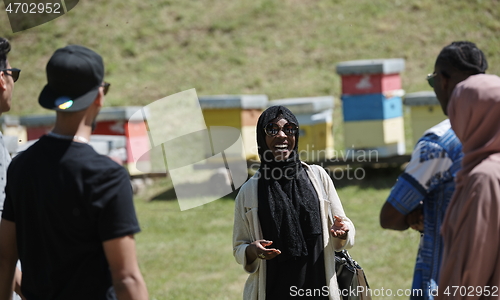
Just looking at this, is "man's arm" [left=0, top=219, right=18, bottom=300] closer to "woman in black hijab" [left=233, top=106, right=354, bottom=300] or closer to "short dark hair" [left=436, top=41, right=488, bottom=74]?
"woman in black hijab" [left=233, top=106, right=354, bottom=300]

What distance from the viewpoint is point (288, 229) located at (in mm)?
3016

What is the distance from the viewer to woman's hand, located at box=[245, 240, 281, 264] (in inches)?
113

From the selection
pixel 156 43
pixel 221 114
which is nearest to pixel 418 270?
pixel 221 114

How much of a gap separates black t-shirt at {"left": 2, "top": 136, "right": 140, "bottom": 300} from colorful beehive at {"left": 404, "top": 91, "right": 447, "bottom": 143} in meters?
6.92

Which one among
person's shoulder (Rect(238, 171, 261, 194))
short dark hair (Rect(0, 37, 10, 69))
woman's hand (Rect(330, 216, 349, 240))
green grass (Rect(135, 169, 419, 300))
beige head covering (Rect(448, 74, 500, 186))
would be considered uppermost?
A: short dark hair (Rect(0, 37, 10, 69))

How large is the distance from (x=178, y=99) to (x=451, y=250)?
11.6 metres

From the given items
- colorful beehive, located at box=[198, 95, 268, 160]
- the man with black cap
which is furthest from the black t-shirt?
colorful beehive, located at box=[198, 95, 268, 160]

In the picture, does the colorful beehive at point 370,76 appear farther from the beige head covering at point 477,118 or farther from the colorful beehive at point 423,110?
the beige head covering at point 477,118

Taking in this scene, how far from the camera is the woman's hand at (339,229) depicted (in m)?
2.96

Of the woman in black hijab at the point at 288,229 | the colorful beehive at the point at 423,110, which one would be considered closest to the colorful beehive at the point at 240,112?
the colorful beehive at the point at 423,110

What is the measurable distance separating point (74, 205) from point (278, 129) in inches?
52.0

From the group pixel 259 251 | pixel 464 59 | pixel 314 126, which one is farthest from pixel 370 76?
pixel 259 251

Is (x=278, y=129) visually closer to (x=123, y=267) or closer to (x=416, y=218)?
(x=416, y=218)

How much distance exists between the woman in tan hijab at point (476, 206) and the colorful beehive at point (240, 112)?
668cm
